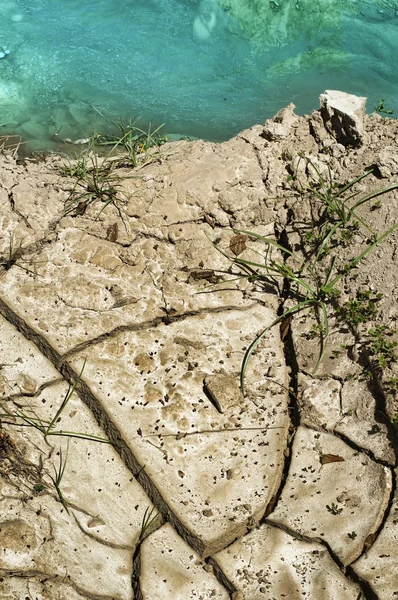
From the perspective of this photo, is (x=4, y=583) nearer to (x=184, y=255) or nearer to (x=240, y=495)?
(x=240, y=495)

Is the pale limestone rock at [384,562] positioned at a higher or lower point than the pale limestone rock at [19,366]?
lower

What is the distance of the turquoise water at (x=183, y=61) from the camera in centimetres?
493

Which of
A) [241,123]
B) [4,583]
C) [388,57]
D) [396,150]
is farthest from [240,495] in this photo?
[388,57]

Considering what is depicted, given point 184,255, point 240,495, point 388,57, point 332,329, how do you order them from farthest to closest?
point 388,57
point 184,255
point 332,329
point 240,495

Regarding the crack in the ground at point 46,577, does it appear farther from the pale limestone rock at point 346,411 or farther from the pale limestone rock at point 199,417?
the pale limestone rock at point 346,411

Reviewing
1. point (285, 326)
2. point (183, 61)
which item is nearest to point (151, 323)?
point (285, 326)

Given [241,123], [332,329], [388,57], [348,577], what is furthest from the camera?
[388,57]

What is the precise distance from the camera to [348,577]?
3.01 meters

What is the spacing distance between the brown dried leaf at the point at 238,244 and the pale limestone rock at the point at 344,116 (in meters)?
0.73

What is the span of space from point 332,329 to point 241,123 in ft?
6.48

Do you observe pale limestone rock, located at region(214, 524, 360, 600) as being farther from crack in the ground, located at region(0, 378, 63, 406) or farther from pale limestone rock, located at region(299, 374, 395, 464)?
crack in the ground, located at region(0, 378, 63, 406)

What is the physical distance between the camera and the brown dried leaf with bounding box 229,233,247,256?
12.3 feet

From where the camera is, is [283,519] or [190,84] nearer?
[283,519]

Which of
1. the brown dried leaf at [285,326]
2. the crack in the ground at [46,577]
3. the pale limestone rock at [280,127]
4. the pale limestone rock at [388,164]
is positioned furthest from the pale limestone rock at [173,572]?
the pale limestone rock at [280,127]
